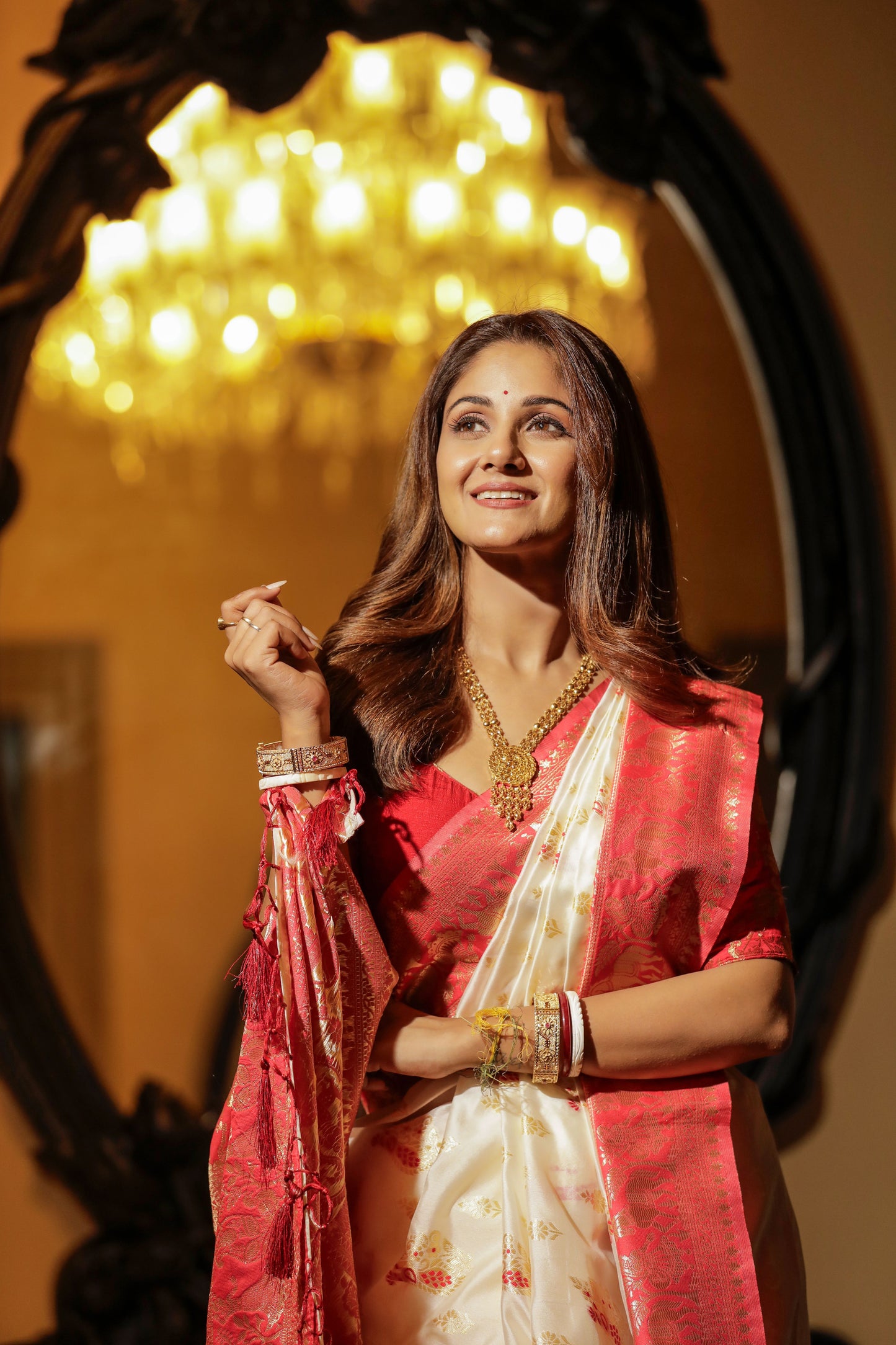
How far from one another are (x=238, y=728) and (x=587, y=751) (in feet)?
5.69

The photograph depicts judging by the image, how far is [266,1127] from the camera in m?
1.22

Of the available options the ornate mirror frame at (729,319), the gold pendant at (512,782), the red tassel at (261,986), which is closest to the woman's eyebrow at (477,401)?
the gold pendant at (512,782)

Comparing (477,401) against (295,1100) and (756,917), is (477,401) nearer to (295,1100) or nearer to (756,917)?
(756,917)

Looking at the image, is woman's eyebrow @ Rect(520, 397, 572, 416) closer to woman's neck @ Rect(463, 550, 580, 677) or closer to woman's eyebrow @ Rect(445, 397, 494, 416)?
woman's eyebrow @ Rect(445, 397, 494, 416)

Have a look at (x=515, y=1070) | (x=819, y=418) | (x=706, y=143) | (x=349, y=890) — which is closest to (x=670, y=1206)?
(x=515, y=1070)

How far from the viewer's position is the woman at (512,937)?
125cm

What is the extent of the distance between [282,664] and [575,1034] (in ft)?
1.64

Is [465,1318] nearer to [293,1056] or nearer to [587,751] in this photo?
[293,1056]

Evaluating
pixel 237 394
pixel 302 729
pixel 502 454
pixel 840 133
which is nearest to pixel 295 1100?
pixel 302 729

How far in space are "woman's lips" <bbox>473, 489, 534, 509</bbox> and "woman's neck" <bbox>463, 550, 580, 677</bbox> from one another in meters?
0.11

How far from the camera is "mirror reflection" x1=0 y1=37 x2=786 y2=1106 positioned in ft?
9.36

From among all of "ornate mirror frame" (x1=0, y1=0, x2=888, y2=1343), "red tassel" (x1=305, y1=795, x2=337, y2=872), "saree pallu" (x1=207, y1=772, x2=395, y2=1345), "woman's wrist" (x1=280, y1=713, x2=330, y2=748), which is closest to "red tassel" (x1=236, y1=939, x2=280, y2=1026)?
"saree pallu" (x1=207, y1=772, x2=395, y2=1345)

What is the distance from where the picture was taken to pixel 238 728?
3.03 m

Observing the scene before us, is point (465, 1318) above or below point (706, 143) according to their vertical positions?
below
